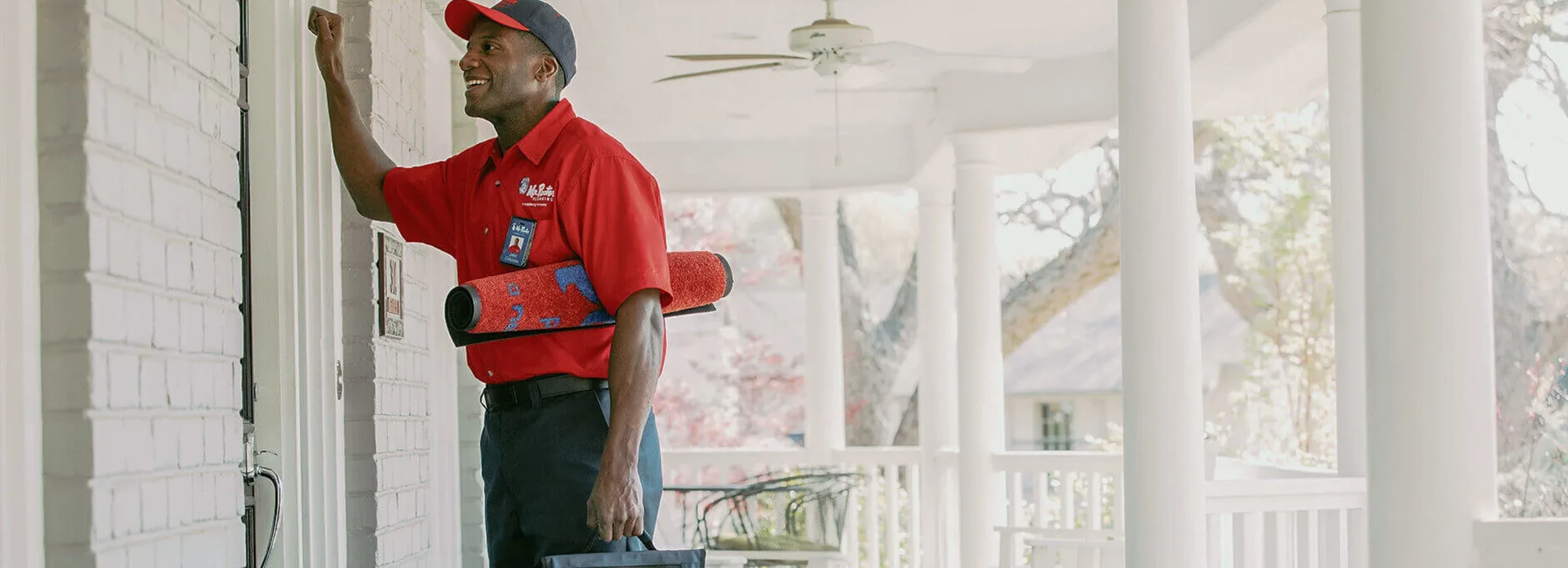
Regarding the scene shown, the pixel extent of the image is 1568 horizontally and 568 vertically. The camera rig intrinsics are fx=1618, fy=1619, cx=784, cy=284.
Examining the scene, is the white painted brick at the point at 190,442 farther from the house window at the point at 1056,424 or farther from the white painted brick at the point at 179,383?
the house window at the point at 1056,424

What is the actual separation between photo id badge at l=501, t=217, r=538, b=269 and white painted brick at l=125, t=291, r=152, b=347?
21.8 inches

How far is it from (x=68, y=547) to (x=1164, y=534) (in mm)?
2870

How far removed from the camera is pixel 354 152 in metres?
3.02

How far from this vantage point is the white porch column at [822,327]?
9031 mm

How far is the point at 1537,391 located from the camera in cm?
870

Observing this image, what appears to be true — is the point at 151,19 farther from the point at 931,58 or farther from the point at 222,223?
the point at 931,58

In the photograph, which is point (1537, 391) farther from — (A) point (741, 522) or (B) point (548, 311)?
(B) point (548, 311)

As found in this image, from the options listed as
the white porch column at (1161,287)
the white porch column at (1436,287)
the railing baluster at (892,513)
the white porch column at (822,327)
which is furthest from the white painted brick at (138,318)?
the white porch column at (822,327)

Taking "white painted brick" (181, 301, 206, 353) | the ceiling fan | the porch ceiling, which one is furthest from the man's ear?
the porch ceiling

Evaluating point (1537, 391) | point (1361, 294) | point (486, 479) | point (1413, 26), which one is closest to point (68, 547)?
point (486, 479)

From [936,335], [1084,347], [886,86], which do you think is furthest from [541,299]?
[1084,347]

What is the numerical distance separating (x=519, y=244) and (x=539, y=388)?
24cm

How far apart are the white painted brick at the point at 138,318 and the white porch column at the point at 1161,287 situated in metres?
2.71

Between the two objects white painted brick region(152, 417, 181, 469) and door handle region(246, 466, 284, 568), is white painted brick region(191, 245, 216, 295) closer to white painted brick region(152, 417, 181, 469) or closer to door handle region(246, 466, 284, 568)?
white painted brick region(152, 417, 181, 469)
